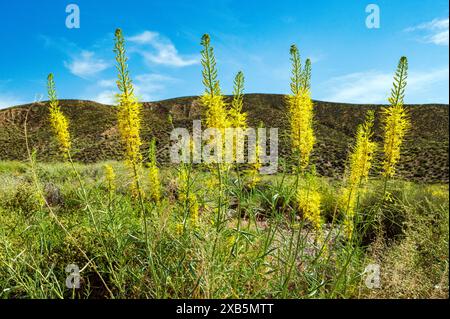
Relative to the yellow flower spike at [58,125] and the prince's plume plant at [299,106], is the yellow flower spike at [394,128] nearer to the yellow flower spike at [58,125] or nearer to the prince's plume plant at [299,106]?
the prince's plume plant at [299,106]

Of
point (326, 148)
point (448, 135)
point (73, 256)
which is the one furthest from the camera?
point (448, 135)

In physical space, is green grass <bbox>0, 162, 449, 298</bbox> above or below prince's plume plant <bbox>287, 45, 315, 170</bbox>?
below

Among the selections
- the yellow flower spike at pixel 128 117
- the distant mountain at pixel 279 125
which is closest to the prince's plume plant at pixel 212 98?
the yellow flower spike at pixel 128 117

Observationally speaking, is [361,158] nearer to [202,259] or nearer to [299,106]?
[299,106]

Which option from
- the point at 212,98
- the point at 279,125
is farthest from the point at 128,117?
the point at 279,125

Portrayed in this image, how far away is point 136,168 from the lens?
9.26ft

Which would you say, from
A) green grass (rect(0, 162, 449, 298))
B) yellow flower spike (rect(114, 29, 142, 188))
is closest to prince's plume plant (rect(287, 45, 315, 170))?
green grass (rect(0, 162, 449, 298))

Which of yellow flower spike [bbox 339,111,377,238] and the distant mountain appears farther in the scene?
the distant mountain

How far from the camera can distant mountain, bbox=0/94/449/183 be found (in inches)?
904

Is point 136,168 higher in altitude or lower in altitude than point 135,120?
lower

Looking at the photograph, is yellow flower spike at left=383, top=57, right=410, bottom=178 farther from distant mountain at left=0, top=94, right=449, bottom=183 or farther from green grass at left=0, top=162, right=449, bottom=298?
distant mountain at left=0, top=94, right=449, bottom=183
